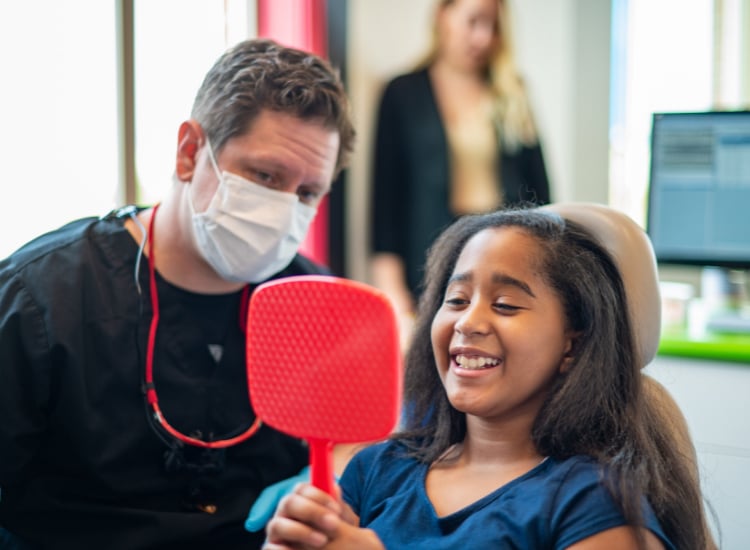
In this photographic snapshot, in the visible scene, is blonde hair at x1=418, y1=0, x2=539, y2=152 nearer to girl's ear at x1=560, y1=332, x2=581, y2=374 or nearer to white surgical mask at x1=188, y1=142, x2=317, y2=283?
white surgical mask at x1=188, y1=142, x2=317, y2=283

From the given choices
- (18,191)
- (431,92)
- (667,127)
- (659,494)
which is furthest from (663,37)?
(659,494)

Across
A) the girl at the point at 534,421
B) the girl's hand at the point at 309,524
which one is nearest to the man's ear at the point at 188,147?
the girl at the point at 534,421

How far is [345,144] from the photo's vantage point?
1639mm

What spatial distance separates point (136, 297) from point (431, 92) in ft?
6.44

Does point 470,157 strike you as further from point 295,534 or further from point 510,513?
point 295,534

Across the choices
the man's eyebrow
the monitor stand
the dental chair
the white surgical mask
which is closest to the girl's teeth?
the man's eyebrow

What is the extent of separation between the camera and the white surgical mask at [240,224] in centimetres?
149

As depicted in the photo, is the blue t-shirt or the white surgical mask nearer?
the blue t-shirt

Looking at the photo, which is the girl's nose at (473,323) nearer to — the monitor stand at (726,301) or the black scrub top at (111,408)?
the black scrub top at (111,408)

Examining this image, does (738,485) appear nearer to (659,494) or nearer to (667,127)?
(659,494)

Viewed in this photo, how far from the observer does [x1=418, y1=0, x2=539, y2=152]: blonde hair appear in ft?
10.4

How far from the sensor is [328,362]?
86cm

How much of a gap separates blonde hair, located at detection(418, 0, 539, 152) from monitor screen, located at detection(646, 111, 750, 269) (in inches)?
35.7

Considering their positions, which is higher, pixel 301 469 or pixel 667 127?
pixel 667 127
